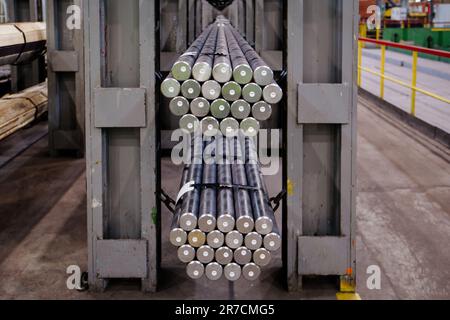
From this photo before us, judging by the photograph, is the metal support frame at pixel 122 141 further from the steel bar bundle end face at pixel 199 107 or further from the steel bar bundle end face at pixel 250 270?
the steel bar bundle end face at pixel 250 270

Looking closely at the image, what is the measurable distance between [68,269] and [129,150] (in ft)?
3.38

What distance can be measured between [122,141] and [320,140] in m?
1.25

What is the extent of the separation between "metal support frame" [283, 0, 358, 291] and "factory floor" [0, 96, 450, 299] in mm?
298

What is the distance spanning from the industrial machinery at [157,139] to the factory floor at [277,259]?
243 millimetres

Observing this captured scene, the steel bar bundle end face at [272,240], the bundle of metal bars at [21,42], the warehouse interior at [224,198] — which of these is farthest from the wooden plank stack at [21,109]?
the steel bar bundle end face at [272,240]

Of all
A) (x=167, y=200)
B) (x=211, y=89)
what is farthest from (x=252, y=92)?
(x=167, y=200)

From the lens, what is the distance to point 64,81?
729cm

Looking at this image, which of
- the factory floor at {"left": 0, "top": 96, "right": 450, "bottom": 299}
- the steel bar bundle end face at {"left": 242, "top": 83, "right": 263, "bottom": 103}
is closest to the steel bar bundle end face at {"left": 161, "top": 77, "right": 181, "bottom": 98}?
the steel bar bundle end face at {"left": 242, "top": 83, "right": 263, "bottom": 103}

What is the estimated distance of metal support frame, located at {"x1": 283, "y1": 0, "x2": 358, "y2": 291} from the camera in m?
3.39

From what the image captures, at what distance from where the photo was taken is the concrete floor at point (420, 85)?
8914mm

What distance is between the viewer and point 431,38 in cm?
1836

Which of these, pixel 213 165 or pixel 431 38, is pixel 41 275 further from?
pixel 431 38

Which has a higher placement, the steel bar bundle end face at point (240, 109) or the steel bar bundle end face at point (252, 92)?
the steel bar bundle end face at point (252, 92)

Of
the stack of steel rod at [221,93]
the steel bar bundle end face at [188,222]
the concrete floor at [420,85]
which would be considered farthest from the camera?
the concrete floor at [420,85]
